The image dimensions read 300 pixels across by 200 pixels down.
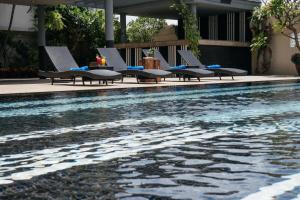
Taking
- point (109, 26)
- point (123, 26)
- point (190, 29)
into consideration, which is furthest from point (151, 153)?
point (123, 26)

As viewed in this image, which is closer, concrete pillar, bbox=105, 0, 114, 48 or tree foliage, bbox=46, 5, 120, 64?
concrete pillar, bbox=105, 0, 114, 48

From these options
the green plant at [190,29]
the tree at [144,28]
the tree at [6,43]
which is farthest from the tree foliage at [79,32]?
the tree at [144,28]

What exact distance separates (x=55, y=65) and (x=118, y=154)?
11.4m

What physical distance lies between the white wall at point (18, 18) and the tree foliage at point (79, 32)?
114 cm

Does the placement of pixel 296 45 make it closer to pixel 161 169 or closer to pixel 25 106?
pixel 25 106

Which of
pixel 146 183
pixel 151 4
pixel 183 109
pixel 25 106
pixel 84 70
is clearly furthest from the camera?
pixel 151 4

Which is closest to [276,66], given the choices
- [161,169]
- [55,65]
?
[55,65]

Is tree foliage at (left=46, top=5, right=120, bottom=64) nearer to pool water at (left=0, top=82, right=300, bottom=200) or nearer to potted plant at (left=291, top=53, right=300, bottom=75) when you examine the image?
potted plant at (left=291, top=53, right=300, bottom=75)

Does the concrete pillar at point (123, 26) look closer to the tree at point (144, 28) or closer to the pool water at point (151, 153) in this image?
the tree at point (144, 28)

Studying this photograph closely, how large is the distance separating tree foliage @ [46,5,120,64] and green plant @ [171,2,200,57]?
474cm

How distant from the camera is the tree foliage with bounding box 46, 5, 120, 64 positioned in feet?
82.6

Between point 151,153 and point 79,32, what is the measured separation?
22.1 m

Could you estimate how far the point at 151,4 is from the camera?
26109 millimetres

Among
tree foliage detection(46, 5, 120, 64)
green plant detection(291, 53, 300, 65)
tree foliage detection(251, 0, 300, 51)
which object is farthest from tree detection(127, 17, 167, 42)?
green plant detection(291, 53, 300, 65)
